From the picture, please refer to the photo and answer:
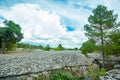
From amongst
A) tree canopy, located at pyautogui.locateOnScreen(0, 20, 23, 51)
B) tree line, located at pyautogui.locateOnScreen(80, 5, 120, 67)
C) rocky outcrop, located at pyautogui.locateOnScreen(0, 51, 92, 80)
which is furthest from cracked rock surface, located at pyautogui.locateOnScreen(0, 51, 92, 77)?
tree canopy, located at pyautogui.locateOnScreen(0, 20, 23, 51)

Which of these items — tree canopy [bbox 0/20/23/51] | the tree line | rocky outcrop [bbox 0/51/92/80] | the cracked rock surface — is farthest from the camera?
tree canopy [bbox 0/20/23/51]

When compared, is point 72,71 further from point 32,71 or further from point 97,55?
point 97,55

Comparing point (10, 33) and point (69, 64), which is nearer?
point (69, 64)

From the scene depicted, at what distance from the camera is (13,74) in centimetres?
1346

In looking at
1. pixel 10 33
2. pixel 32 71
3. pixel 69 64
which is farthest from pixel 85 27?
pixel 10 33

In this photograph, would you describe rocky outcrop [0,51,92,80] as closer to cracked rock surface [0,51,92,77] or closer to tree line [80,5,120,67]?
cracked rock surface [0,51,92,77]

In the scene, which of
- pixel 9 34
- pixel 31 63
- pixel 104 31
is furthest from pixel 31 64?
pixel 9 34

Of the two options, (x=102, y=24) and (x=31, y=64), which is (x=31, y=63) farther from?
(x=102, y=24)

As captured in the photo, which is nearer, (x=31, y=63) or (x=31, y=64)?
(x=31, y=64)

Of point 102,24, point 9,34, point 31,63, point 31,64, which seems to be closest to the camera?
point 31,64

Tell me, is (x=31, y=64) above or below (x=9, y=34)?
below

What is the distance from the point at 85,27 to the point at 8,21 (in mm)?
17802

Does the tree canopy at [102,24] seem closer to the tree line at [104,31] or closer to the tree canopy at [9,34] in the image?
the tree line at [104,31]

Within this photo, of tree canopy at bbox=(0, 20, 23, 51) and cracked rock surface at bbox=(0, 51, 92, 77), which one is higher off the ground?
tree canopy at bbox=(0, 20, 23, 51)
